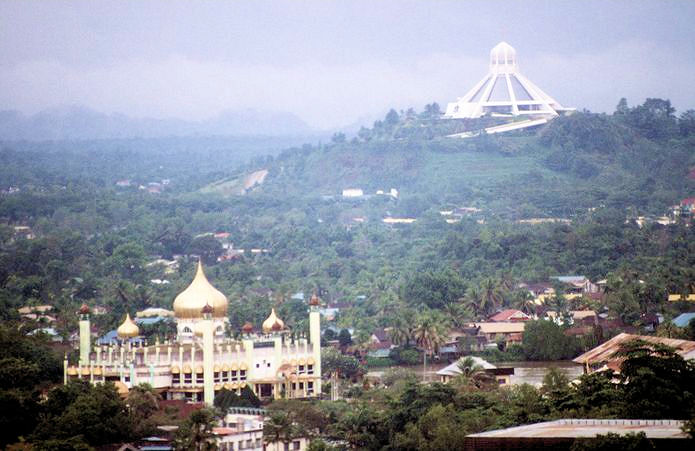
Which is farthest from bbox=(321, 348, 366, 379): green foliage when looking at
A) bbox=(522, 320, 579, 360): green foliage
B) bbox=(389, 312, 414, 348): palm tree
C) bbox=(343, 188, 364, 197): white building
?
bbox=(343, 188, 364, 197): white building

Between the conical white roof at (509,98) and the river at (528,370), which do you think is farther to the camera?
the conical white roof at (509,98)

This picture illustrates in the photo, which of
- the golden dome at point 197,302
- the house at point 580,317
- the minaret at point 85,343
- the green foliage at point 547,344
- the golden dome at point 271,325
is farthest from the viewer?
the house at point 580,317

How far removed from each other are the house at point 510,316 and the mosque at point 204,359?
20.3 meters

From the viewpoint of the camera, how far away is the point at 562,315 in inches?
2744

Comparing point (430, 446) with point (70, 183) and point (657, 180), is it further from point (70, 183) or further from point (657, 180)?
point (70, 183)

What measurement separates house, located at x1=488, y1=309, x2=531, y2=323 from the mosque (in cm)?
2027

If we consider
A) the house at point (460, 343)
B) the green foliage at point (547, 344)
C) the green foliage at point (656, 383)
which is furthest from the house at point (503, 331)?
the green foliage at point (656, 383)

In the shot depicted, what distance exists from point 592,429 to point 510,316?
3916cm

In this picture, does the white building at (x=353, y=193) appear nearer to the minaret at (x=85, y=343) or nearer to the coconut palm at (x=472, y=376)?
the minaret at (x=85, y=343)

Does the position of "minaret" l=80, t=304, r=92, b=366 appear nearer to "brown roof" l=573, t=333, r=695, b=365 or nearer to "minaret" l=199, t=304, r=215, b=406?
"minaret" l=199, t=304, r=215, b=406

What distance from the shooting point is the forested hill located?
115 m

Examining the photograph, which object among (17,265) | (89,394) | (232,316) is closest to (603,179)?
(17,265)

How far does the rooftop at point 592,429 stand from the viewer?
29894mm

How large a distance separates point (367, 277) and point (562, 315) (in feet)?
74.9
